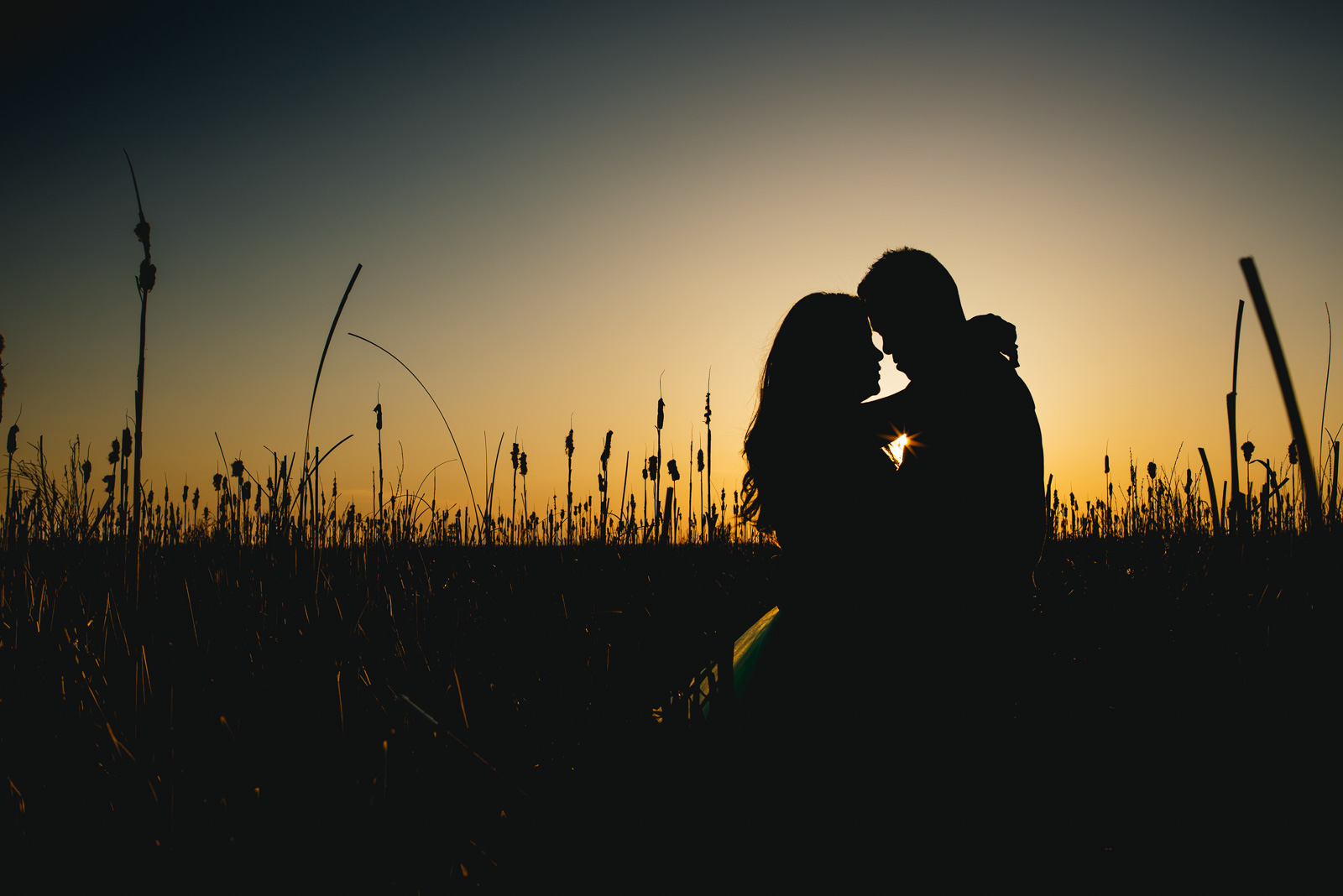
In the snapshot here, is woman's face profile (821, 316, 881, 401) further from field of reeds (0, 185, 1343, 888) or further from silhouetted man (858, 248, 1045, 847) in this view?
field of reeds (0, 185, 1343, 888)

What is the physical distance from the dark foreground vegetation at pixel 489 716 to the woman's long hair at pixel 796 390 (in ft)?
1.26

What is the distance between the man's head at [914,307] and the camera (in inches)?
86.4

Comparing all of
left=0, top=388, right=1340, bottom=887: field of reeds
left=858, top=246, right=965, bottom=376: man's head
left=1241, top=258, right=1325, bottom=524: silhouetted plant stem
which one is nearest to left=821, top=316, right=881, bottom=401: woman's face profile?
left=858, top=246, right=965, bottom=376: man's head

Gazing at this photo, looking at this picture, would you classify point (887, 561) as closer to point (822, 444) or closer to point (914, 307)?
point (822, 444)

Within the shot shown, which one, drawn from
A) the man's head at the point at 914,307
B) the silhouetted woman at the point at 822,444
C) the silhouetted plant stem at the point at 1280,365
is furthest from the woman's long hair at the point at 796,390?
the silhouetted plant stem at the point at 1280,365

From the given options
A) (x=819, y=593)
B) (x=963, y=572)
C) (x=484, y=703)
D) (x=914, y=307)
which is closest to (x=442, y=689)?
(x=484, y=703)

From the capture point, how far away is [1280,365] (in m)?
0.39

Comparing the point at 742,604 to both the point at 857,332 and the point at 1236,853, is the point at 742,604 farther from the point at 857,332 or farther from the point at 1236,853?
the point at 1236,853

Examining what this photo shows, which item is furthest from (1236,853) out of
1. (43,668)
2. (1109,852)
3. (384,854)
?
(43,668)

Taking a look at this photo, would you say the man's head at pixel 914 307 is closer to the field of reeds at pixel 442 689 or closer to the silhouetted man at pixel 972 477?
the silhouetted man at pixel 972 477

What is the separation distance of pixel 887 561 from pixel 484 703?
1153 millimetres

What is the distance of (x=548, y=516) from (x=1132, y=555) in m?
4.01

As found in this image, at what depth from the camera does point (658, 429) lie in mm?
4531

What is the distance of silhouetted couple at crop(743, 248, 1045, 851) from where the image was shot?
58.1 inches
